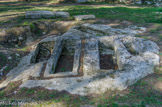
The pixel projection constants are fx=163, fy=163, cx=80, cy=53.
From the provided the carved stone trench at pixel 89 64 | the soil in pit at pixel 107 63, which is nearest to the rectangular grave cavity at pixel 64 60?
the carved stone trench at pixel 89 64

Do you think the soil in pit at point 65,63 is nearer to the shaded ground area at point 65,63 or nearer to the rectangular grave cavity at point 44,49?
the shaded ground area at point 65,63

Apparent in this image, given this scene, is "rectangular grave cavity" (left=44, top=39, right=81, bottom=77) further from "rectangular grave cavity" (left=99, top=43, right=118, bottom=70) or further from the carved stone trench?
"rectangular grave cavity" (left=99, top=43, right=118, bottom=70)

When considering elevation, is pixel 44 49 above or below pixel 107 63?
above

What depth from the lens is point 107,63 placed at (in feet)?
17.2

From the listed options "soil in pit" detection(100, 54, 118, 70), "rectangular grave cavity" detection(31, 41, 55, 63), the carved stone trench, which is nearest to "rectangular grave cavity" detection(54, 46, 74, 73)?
the carved stone trench

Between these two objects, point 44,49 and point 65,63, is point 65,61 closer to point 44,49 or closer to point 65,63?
point 65,63

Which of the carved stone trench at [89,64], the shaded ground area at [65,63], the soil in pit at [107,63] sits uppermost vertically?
the carved stone trench at [89,64]

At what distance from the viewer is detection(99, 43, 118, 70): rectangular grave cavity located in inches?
198

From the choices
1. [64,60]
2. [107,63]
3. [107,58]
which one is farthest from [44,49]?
[107,63]

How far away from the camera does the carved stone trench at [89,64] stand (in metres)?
3.71

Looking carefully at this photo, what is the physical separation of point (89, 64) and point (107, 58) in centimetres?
131

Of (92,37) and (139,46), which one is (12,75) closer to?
(92,37)

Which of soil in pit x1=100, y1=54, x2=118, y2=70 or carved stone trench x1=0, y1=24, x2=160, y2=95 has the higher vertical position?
carved stone trench x1=0, y1=24, x2=160, y2=95

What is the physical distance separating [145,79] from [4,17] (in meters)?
8.47
